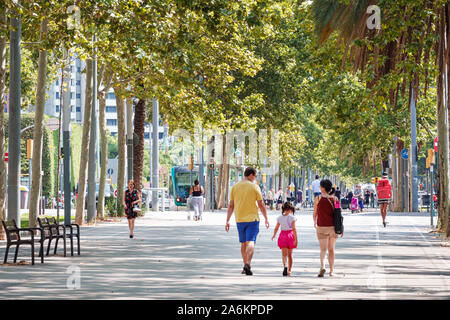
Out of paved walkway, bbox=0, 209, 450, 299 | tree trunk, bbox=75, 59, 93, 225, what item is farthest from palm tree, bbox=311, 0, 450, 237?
tree trunk, bbox=75, 59, 93, 225

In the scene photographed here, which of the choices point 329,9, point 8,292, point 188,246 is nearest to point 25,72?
point 188,246

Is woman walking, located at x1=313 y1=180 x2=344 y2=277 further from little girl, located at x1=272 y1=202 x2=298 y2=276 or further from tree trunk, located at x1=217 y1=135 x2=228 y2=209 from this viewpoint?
tree trunk, located at x1=217 y1=135 x2=228 y2=209

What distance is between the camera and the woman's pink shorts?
591 inches

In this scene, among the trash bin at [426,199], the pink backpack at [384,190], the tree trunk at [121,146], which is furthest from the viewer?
the trash bin at [426,199]

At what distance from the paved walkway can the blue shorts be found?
578 mm

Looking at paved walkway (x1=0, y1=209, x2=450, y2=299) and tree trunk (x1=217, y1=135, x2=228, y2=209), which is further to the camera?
tree trunk (x1=217, y1=135, x2=228, y2=209)

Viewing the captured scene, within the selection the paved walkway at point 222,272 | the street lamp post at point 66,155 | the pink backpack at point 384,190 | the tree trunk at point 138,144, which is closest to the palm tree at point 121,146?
the tree trunk at point 138,144

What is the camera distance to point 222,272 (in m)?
15.1

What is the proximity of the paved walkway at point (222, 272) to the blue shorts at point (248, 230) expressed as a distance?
1.89 ft

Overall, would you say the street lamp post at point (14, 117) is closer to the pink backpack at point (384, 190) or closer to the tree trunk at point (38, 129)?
the tree trunk at point (38, 129)

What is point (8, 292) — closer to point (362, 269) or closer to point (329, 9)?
point (362, 269)

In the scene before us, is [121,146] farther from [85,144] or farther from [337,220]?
[337,220]

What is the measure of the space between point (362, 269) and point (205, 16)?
5.80 m

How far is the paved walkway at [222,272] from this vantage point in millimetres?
11898
